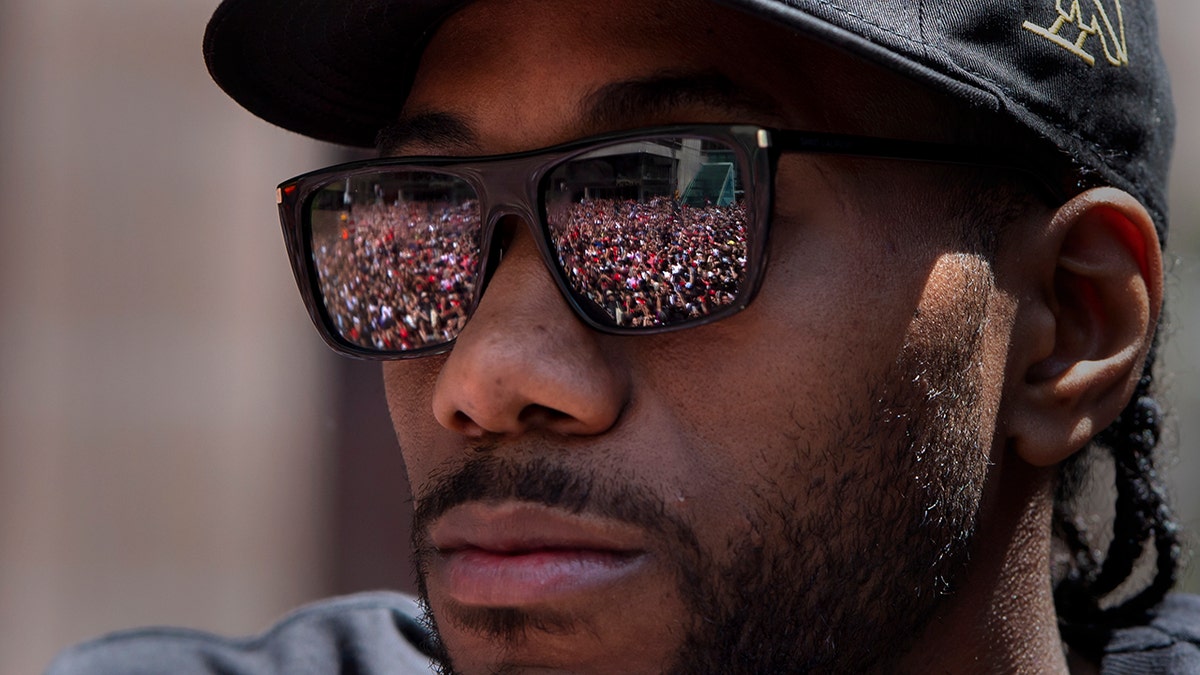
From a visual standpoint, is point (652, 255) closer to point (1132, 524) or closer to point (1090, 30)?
point (1090, 30)

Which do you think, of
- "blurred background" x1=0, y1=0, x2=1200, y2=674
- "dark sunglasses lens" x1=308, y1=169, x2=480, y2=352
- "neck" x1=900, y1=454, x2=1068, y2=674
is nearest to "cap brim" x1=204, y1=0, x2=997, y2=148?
"dark sunglasses lens" x1=308, y1=169, x2=480, y2=352

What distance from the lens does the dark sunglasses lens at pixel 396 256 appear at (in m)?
1.98

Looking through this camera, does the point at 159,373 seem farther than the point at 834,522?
Yes

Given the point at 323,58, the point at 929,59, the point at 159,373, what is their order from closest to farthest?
the point at 929,59 < the point at 323,58 < the point at 159,373

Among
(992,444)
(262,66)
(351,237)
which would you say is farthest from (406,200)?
(992,444)

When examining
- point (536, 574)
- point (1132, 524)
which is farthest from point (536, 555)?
point (1132, 524)

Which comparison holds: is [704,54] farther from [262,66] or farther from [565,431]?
[262,66]

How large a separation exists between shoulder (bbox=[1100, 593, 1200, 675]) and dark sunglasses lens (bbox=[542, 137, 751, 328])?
1199 mm

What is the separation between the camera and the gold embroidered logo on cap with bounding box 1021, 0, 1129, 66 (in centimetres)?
193

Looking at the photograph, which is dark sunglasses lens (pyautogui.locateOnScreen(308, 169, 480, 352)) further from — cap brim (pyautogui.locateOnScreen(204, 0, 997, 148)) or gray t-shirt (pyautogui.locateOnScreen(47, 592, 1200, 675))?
gray t-shirt (pyautogui.locateOnScreen(47, 592, 1200, 675))

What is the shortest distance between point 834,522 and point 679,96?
2.18 ft

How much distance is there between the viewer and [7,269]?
4.76 metres

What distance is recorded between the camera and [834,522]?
72.0 inches

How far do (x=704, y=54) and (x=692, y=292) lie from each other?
35cm
